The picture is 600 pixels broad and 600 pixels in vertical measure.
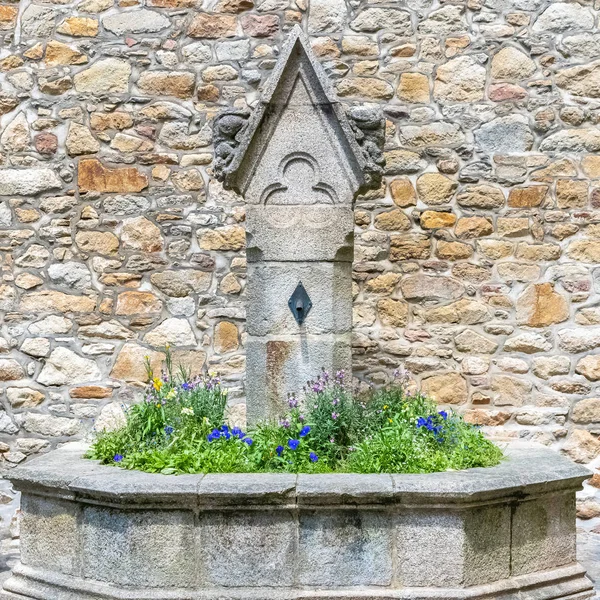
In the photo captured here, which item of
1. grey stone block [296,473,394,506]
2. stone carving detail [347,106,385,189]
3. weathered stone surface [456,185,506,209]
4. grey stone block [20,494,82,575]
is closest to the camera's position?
grey stone block [296,473,394,506]

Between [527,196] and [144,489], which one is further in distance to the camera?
[527,196]

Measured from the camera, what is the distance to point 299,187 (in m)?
4.48

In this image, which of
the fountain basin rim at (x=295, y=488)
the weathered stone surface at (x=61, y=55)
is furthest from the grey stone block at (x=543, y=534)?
the weathered stone surface at (x=61, y=55)

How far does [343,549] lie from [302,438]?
25.5 inches

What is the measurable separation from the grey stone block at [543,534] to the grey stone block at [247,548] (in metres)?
Result: 0.96

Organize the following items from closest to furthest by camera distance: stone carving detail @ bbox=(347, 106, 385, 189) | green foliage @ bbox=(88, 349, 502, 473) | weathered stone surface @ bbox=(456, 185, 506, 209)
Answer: green foliage @ bbox=(88, 349, 502, 473), stone carving detail @ bbox=(347, 106, 385, 189), weathered stone surface @ bbox=(456, 185, 506, 209)

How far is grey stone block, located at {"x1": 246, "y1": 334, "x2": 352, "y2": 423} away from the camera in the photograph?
14.6 feet

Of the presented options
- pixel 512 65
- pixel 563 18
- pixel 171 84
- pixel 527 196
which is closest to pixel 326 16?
pixel 171 84

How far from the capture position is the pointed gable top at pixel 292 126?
4.43m

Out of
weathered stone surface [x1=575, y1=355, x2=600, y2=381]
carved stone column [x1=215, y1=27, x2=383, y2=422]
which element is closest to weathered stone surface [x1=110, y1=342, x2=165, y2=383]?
carved stone column [x1=215, y1=27, x2=383, y2=422]

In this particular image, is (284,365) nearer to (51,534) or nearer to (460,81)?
(51,534)

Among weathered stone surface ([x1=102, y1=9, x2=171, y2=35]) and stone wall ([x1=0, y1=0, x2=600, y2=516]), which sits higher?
weathered stone surface ([x1=102, y1=9, x2=171, y2=35])

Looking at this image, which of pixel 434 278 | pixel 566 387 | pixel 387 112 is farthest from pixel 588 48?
pixel 566 387

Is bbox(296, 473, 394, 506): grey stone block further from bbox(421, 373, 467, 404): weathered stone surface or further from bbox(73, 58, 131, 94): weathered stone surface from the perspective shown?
bbox(73, 58, 131, 94): weathered stone surface
